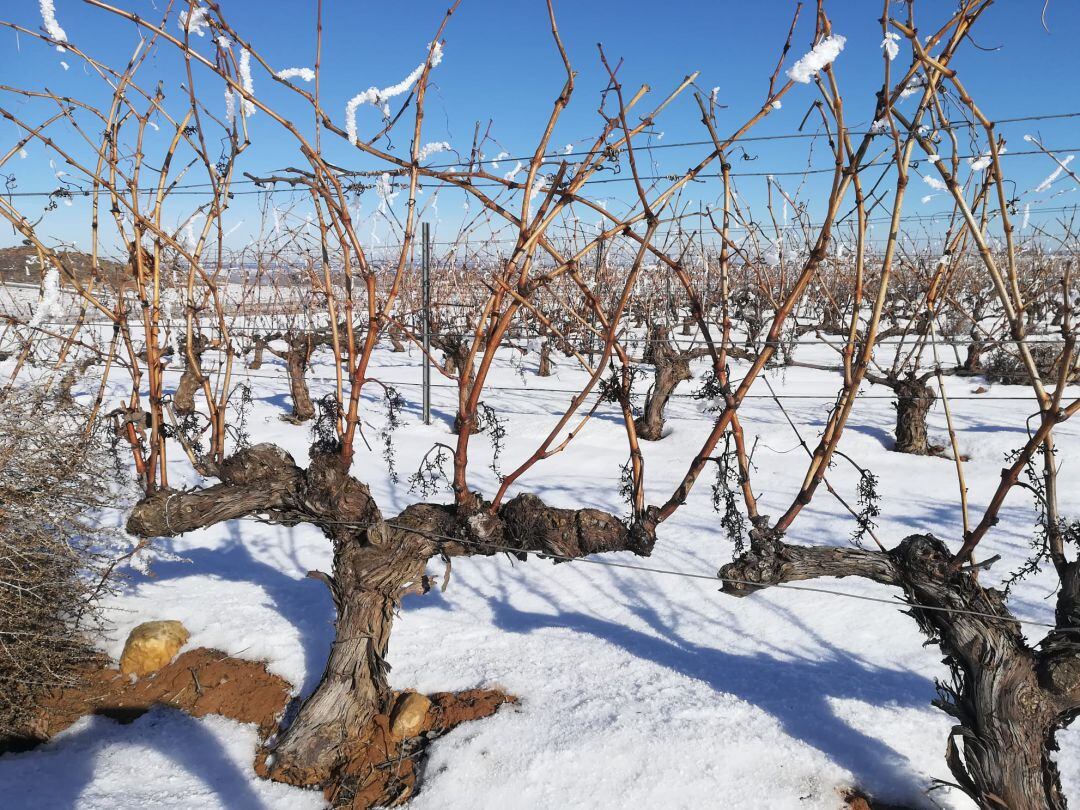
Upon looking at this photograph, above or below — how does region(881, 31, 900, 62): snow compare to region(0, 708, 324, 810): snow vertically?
above

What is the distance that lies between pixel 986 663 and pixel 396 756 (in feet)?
5.57

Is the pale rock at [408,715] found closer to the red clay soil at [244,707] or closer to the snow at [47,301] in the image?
the red clay soil at [244,707]

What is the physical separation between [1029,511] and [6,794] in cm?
476

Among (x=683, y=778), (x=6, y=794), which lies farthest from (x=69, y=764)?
(x=683, y=778)

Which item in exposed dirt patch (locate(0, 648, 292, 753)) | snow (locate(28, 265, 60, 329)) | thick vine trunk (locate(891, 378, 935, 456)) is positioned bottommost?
exposed dirt patch (locate(0, 648, 292, 753))

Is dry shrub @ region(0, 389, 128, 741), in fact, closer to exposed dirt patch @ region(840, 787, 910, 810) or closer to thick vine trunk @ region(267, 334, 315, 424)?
exposed dirt patch @ region(840, 787, 910, 810)

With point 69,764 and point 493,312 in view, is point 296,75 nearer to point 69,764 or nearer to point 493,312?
point 493,312

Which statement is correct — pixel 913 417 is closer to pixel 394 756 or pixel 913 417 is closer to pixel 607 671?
pixel 607 671

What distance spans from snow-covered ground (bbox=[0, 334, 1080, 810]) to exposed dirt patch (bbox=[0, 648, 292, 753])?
6cm

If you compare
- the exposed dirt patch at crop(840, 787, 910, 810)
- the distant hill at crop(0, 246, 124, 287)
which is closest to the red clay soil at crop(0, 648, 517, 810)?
the exposed dirt patch at crop(840, 787, 910, 810)

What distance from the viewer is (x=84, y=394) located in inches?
284

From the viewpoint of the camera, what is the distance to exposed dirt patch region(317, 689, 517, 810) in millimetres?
2129

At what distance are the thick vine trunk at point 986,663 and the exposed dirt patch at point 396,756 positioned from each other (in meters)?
1.08

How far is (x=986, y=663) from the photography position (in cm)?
179
